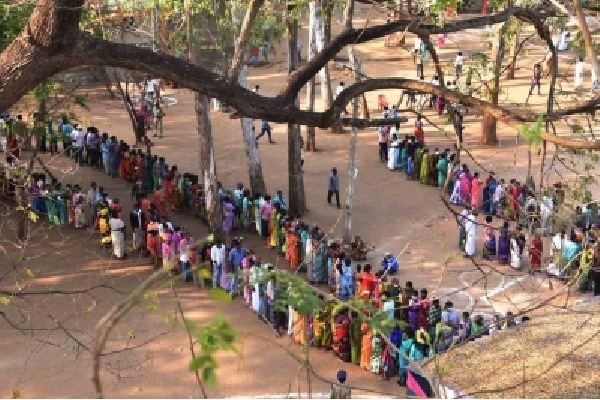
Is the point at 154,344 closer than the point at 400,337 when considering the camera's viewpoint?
No

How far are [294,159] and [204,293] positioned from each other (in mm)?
3308

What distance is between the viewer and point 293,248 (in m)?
11.9

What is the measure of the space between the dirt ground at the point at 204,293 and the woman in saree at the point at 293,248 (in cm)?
36

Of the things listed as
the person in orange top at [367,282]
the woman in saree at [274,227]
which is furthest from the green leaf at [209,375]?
the woman in saree at [274,227]

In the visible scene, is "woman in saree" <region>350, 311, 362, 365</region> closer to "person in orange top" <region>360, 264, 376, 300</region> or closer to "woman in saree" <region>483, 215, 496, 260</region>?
"person in orange top" <region>360, 264, 376, 300</region>

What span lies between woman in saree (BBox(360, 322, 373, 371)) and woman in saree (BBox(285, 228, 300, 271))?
246cm

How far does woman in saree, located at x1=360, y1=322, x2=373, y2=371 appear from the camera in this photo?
9.45 meters

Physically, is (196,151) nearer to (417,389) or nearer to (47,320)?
(47,320)

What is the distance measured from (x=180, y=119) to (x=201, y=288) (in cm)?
803

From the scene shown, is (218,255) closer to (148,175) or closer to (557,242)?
(148,175)

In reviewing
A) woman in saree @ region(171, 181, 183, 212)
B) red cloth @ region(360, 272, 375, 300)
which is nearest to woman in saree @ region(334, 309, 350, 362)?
red cloth @ region(360, 272, 375, 300)

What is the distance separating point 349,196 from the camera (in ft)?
39.9

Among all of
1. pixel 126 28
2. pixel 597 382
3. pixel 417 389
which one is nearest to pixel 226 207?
pixel 126 28

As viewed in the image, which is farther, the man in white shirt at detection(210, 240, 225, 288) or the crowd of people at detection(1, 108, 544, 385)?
the man in white shirt at detection(210, 240, 225, 288)
